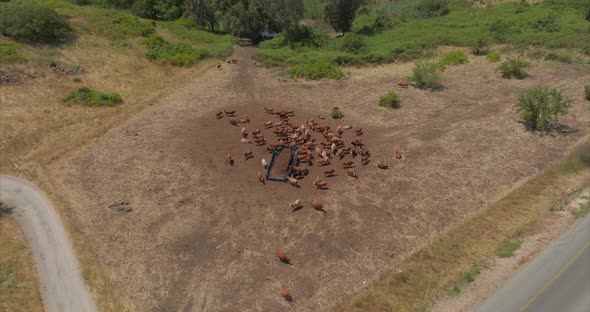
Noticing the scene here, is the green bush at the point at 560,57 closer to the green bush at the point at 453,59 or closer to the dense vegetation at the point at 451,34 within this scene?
the dense vegetation at the point at 451,34

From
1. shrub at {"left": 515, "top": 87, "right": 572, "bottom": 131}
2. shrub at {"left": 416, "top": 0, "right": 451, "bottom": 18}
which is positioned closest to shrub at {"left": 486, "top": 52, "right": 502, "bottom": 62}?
shrub at {"left": 515, "top": 87, "right": 572, "bottom": 131}

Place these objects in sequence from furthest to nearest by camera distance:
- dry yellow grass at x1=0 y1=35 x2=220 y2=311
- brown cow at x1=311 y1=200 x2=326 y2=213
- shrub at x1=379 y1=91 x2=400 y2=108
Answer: shrub at x1=379 y1=91 x2=400 y2=108 < brown cow at x1=311 y1=200 x2=326 y2=213 < dry yellow grass at x1=0 y1=35 x2=220 y2=311

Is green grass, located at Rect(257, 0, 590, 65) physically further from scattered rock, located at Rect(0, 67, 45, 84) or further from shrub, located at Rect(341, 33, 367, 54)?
scattered rock, located at Rect(0, 67, 45, 84)

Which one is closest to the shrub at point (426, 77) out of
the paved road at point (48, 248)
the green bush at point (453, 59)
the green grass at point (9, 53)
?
the green bush at point (453, 59)

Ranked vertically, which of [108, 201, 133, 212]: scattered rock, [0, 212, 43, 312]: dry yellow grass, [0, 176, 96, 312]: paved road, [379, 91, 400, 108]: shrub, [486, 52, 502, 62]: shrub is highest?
[486, 52, 502, 62]: shrub

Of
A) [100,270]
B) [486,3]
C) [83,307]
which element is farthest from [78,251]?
[486,3]
